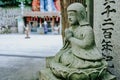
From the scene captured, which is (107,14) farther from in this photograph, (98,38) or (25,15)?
(25,15)

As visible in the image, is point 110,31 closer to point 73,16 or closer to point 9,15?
point 73,16

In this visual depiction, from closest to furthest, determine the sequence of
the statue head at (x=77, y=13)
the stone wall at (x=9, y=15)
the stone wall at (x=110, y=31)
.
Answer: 1. the statue head at (x=77, y=13)
2. the stone wall at (x=110, y=31)
3. the stone wall at (x=9, y=15)

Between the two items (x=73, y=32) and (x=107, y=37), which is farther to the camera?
(x=107, y=37)

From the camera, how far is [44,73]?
3611 millimetres

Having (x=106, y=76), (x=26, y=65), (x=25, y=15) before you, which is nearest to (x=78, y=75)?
(x=106, y=76)

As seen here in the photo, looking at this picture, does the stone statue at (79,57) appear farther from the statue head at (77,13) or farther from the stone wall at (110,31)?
the stone wall at (110,31)

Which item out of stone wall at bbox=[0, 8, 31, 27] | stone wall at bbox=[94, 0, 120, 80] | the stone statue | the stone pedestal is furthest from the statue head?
stone wall at bbox=[0, 8, 31, 27]

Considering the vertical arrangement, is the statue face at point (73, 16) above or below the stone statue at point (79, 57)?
above

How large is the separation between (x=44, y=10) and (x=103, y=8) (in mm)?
20446

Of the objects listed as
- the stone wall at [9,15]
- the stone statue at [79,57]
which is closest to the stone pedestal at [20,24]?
the stone wall at [9,15]

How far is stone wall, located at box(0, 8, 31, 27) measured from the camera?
24.4 m

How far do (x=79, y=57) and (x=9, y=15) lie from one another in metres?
21.8

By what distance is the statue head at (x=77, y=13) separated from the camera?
346cm

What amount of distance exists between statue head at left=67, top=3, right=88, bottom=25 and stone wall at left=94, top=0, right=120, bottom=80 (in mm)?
595
